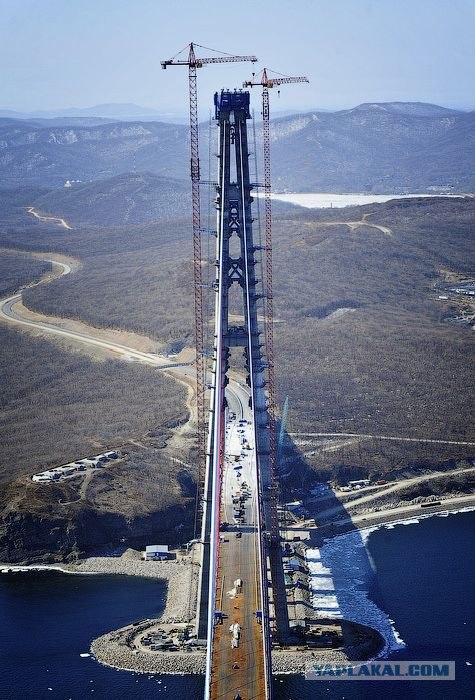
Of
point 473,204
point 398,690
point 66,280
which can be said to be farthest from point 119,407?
point 473,204

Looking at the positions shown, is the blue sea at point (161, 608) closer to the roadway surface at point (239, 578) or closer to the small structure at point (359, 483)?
the roadway surface at point (239, 578)

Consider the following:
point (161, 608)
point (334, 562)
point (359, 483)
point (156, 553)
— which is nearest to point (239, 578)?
point (161, 608)

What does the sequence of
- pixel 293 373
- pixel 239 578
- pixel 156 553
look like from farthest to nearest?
pixel 293 373
pixel 156 553
pixel 239 578

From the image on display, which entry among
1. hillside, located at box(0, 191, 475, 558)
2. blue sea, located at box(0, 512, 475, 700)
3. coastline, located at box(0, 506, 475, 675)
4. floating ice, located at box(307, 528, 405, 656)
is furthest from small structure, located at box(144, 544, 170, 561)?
floating ice, located at box(307, 528, 405, 656)

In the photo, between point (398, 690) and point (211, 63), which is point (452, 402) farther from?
point (398, 690)

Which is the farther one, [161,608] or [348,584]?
[348,584]

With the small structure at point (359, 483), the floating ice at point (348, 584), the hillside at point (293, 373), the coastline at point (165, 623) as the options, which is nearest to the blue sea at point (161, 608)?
the floating ice at point (348, 584)

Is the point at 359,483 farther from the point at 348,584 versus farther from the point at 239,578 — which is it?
the point at 239,578
